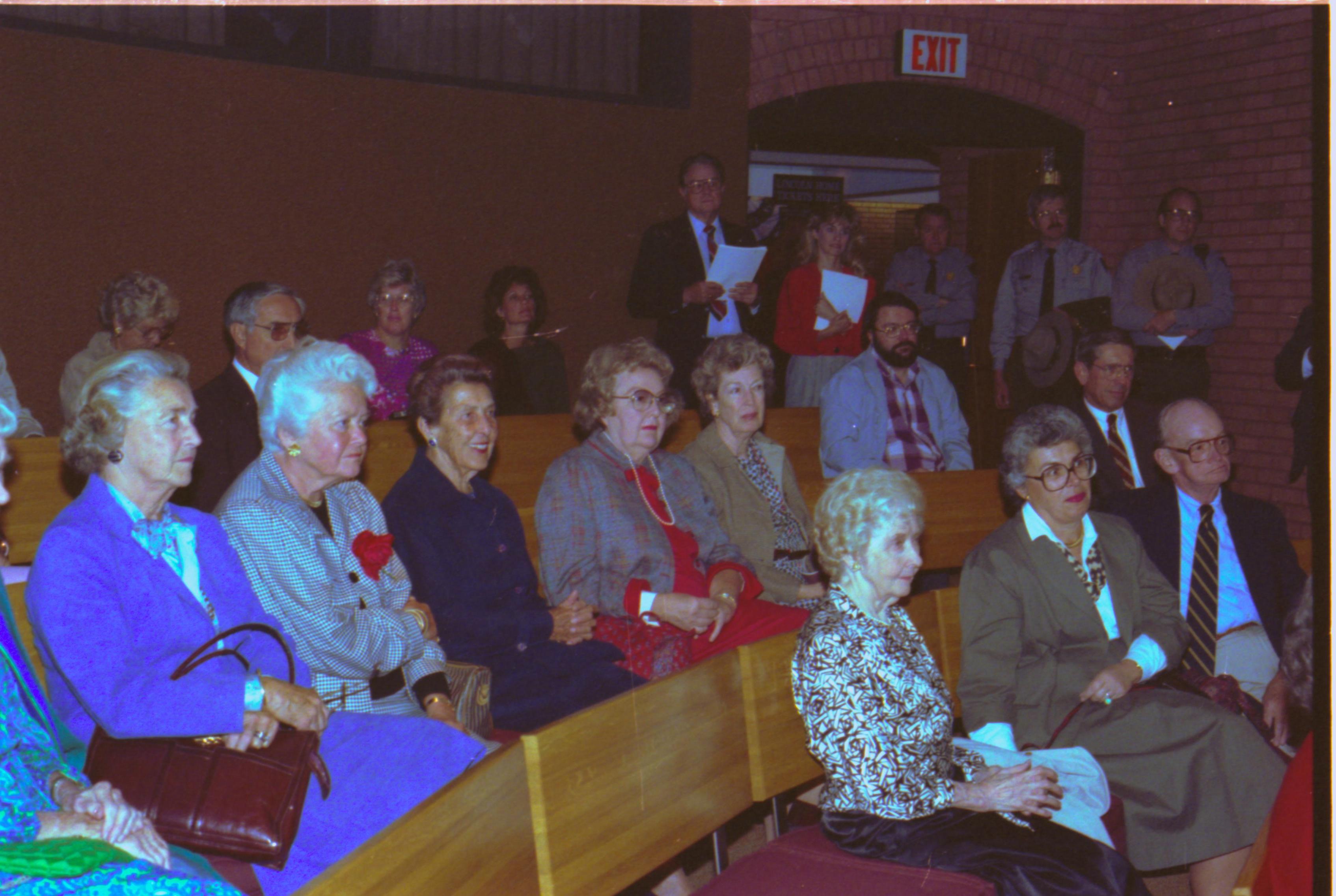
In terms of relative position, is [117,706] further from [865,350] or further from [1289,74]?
[1289,74]

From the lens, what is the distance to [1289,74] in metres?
7.38

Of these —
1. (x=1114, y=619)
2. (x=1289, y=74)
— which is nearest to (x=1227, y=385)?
(x=1289, y=74)

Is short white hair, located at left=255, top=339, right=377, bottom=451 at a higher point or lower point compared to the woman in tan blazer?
higher

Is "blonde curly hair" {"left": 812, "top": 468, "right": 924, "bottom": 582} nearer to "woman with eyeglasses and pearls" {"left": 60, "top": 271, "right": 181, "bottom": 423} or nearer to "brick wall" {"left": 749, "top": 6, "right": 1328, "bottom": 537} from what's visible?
"woman with eyeglasses and pearls" {"left": 60, "top": 271, "right": 181, "bottom": 423}

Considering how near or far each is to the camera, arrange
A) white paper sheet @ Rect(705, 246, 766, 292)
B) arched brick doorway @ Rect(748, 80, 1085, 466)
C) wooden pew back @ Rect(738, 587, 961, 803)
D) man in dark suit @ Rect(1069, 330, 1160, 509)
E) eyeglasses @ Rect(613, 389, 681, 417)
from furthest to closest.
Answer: arched brick doorway @ Rect(748, 80, 1085, 466)
white paper sheet @ Rect(705, 246, 766, 292)
man in dark suit @ Rect(1069, 330, 1160, 509)
eyeglasses @ Rect(613, 389, 681, 417)
wooden pew back @ Rect(738, 587, 961, 803)

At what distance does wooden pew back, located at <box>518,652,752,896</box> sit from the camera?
1.95m

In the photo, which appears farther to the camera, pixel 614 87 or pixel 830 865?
pixel 614 87

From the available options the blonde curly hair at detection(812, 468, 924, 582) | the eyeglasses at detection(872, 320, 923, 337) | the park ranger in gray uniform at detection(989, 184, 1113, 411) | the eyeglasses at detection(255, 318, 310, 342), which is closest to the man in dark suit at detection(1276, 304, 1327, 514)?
the park ranger in gray uniform at detection(989, 184, 1113, 411)

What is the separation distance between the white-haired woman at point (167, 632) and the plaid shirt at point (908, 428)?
2.89m

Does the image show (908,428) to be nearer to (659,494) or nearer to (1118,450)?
(1118,450)

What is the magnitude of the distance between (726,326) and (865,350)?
698 mm

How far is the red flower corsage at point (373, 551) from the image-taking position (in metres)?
2.76

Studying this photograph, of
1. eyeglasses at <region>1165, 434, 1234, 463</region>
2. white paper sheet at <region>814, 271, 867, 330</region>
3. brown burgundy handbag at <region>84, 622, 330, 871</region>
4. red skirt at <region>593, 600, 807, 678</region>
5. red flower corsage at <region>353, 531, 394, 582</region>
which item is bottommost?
red skirt at <region>593, 600, 807, 678</region>

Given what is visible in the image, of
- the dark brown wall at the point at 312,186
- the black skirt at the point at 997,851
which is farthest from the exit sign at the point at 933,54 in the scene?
the black skirt at the point at 997,851
